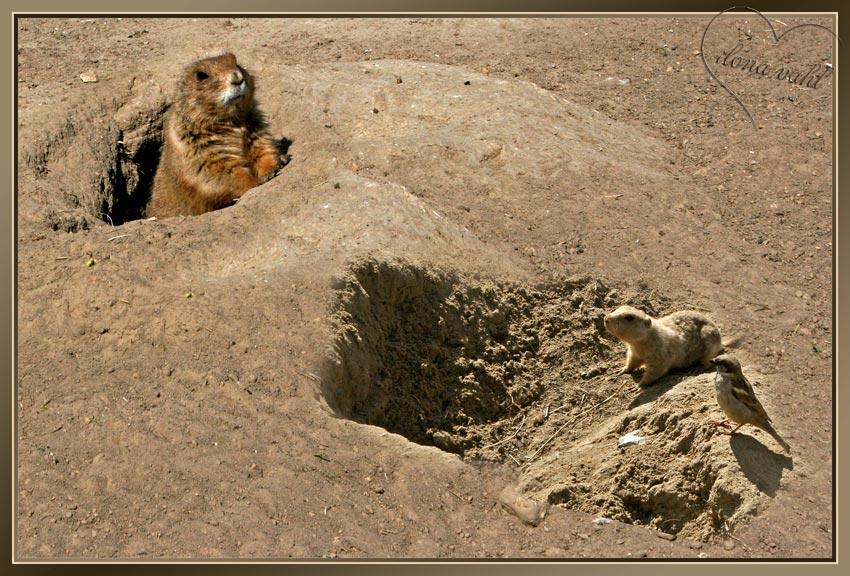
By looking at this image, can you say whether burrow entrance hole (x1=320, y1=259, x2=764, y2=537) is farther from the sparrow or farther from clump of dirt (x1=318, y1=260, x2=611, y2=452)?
the sparrow

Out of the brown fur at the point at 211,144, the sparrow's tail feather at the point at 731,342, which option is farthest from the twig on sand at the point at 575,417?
the brown fur at the point at 211,144

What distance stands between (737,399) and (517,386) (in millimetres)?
1830

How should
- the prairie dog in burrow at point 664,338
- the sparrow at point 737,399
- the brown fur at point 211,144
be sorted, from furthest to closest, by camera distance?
1. the brown fur at point 211,144
2. the prairie dog in burrow at point 664,338
3. the sparrow at point 737,399

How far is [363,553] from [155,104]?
6.09m

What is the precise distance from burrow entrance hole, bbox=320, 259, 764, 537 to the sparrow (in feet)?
1.13

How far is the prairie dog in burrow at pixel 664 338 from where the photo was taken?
660cm

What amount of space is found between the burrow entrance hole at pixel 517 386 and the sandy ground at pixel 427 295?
20 mm

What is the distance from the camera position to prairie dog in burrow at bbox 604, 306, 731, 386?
6598mm

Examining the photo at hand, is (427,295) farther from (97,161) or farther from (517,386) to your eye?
(97,161)

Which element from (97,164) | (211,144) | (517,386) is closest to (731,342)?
(517,386)

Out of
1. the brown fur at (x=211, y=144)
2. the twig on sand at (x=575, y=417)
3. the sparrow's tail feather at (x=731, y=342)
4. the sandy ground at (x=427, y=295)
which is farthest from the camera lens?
the brown fur at (x=211, y=144)

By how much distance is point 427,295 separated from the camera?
7.12 meters

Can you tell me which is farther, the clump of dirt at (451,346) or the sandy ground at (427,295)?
the clump of dirt at (451,346)

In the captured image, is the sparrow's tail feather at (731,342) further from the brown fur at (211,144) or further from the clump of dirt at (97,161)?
the clump of dirt at (97,161)
